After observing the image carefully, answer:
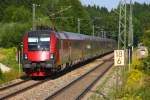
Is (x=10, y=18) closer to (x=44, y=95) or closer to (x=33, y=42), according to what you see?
(x=33, y=42)

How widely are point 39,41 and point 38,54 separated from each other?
85cm

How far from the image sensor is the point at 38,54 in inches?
1134

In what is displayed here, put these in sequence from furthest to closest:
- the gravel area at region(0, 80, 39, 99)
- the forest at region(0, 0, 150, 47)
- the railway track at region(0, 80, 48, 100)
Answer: the forest at region(0, 0, 150, 47), the gravel area at region(0, 80, 39, 99), the railway track at region(0, 80, 48, 100)

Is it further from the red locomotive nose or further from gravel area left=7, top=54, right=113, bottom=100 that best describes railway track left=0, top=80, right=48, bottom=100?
the red locomotive nose

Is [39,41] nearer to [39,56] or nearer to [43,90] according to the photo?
[39,56]

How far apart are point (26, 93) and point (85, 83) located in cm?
579

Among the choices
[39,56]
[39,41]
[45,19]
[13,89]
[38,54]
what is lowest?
[13,89]

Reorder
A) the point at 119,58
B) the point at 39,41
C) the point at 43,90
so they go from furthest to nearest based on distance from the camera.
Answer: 1. the point at 39,41
2. the point at 43,90
3. the point at 119,58

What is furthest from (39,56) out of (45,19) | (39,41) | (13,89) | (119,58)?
(45,19)

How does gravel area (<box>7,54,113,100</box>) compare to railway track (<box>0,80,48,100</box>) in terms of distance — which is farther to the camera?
railway track (<box>0,80,48,100</box>)

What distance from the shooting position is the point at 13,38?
216 feet

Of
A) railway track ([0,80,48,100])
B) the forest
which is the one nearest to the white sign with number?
railway track ([0,80,48,100])

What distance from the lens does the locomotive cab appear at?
28500 millimetres

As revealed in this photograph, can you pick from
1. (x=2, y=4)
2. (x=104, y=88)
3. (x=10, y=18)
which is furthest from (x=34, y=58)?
(x=2, y=4)
